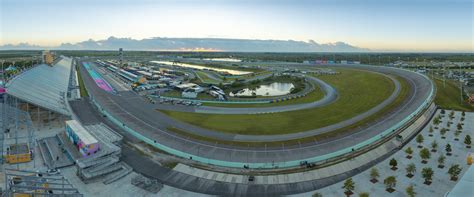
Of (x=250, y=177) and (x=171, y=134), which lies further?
(x=171, y=134)

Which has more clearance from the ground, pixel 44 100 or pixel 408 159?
pixel 44 100

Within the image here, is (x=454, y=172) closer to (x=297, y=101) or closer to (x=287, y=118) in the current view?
(x=287, y=118)

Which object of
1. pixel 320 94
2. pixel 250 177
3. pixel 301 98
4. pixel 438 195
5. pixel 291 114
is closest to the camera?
pixel 438 195

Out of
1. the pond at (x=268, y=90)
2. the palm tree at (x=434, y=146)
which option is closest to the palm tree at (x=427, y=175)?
the palm tree at (x=434, y=146)

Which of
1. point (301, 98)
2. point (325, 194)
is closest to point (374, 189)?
point (325, 194)

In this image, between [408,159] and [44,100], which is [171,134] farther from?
[408,159]

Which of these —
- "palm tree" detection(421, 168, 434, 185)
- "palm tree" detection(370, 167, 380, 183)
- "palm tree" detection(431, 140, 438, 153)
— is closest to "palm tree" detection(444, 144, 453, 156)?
"palm tree" detection(431, 140, 438, 153)

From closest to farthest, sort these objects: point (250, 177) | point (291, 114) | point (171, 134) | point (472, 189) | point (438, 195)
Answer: point (472, 189) → point (438, 195) → point (250, 177) → point (171, 134) → point (291, 114)

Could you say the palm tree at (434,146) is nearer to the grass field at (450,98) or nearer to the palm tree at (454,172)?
the palm tree at (454,172)
